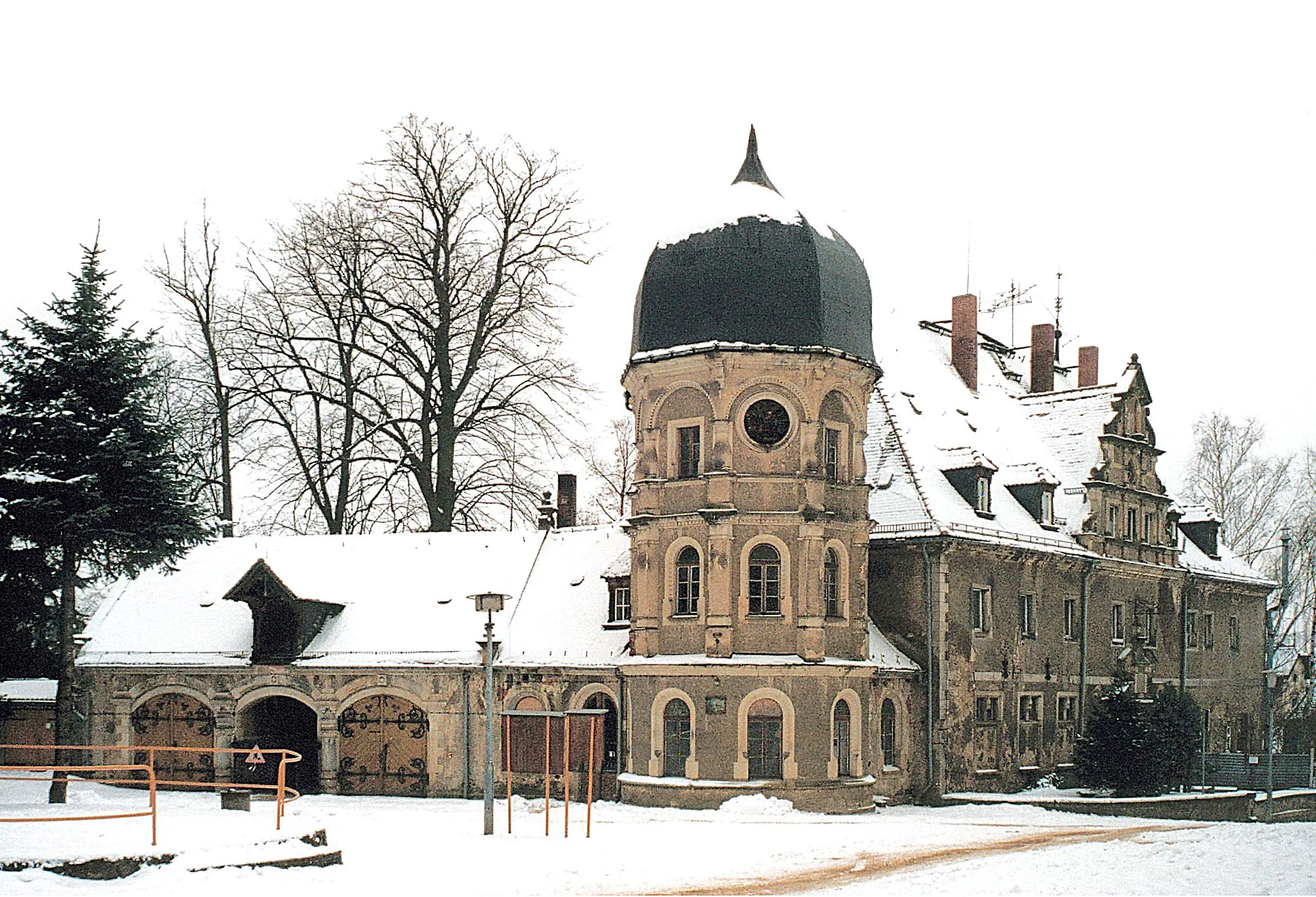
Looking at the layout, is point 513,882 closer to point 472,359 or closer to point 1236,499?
point 472,359

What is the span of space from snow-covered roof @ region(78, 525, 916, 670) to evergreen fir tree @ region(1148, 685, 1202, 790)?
6123mm

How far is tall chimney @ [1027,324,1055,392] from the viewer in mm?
44062

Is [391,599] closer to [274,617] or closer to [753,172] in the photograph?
[274,617]

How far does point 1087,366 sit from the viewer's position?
46.8m

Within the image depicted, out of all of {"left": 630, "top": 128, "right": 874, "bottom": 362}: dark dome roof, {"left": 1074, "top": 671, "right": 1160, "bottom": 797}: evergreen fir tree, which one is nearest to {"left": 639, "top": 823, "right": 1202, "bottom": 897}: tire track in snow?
{"left": 1074, "top": 671, "right": 1160, "bottom": 797}: evergreen fir tree

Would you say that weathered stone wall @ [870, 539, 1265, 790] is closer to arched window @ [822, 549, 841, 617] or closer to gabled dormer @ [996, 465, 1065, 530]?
gabled dormer @ [996, 465, 1065, 530]

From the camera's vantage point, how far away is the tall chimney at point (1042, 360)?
44.1m

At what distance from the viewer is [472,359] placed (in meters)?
42.8

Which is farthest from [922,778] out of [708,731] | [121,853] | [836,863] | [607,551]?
[121,853]

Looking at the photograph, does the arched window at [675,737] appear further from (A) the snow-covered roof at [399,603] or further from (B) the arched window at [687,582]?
(B) the arched window at [687,582]

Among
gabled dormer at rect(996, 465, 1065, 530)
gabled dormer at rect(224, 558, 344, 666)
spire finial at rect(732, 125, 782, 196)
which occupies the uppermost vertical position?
spire finial at rect(732, 125, 782, 196)

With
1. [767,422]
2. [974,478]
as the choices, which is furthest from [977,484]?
[767,422]

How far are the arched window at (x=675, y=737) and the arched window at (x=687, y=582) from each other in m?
1.74

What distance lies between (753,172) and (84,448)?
14.1 metres
